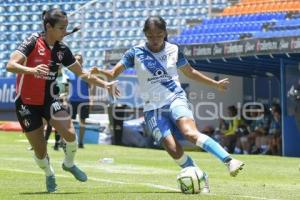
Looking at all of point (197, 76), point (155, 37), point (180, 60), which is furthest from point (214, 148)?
point (155, 37)

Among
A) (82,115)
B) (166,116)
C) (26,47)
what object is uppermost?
(26,47)

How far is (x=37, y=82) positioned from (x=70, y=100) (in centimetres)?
1192

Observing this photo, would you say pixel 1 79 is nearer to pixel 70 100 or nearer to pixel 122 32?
pixel 122 32

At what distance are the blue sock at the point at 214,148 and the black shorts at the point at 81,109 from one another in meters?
11.7

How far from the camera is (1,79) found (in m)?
29.4

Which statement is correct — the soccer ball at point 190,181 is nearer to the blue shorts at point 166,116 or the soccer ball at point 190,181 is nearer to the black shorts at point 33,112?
the blue shorts at point 166,116

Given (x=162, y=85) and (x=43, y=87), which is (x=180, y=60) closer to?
(x=162, y=85)

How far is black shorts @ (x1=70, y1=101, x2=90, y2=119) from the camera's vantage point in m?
20.8

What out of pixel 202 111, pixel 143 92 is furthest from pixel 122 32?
pixel 143 92

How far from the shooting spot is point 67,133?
959 cm

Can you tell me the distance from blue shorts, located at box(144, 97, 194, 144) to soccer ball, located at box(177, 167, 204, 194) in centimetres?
54

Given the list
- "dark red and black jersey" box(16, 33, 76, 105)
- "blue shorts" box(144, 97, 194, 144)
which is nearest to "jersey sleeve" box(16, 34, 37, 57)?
"dark red and black jersey" box(16, 33, 76, 105)

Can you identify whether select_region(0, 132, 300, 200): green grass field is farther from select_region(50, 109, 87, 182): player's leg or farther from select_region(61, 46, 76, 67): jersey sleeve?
select_region(61, 46, 76, 67): jersey sleeve

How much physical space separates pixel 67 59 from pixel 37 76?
55 cm
